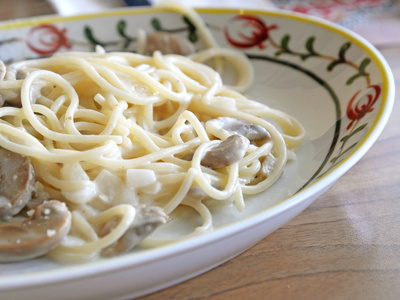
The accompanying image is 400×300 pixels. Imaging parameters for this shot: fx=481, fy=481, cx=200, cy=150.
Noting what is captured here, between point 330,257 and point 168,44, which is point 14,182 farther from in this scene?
point 168,44

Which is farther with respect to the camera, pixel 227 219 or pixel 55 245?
pixel 227 219

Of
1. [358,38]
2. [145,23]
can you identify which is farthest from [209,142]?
[145,23]

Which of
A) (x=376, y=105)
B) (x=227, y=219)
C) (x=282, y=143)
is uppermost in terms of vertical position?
(x=376, y=105)

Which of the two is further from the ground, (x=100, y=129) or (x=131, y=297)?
(x=100, y=129)

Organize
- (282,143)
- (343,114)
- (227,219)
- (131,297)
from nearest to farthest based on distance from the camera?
(131,297), (227,219), (282,143), (343,114)

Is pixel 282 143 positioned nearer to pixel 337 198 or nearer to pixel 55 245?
pixel 337 198

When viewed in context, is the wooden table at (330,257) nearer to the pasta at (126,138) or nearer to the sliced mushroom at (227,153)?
the pasta at (126,138)

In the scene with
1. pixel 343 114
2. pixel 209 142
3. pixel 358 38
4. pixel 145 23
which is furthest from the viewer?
pixel 145 23
